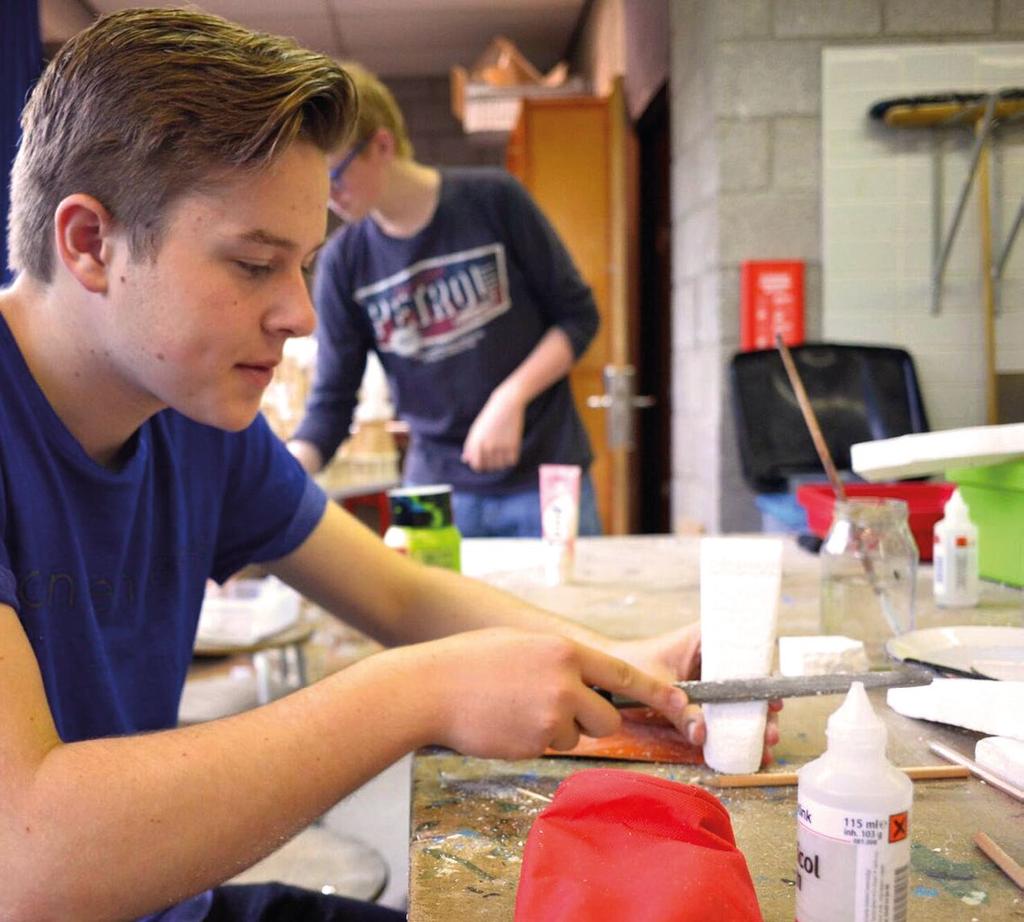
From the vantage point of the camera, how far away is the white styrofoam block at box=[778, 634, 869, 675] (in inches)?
30.9

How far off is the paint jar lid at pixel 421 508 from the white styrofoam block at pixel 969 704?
57 cm

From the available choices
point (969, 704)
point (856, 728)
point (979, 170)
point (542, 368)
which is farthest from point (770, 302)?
point (856, 728)

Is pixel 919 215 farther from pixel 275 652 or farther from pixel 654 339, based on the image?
pixel 654 339

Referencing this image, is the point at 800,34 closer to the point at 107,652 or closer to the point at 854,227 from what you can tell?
the point at 854,227

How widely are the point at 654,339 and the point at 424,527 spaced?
276cm

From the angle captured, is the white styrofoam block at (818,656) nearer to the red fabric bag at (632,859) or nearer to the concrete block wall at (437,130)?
the red fabric bag at (632,859)

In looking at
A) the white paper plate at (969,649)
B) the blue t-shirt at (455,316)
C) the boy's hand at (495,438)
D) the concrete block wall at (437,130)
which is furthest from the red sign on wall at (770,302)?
the concrete block wall at (437,130)

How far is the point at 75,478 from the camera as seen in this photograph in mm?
731

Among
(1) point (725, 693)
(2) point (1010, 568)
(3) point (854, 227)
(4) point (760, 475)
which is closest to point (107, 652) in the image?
(1) point (725, 693)

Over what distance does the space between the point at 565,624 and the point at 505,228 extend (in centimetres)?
116

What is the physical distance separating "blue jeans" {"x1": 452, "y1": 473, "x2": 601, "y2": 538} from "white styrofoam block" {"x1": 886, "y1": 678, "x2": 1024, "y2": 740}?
3.75ft

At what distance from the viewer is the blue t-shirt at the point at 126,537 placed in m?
0.69

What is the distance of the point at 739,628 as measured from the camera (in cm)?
67

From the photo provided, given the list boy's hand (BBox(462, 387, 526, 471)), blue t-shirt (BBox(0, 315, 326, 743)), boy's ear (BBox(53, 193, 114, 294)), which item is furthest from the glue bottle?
boy's hand (BBox(462, 387, 526, 471))
